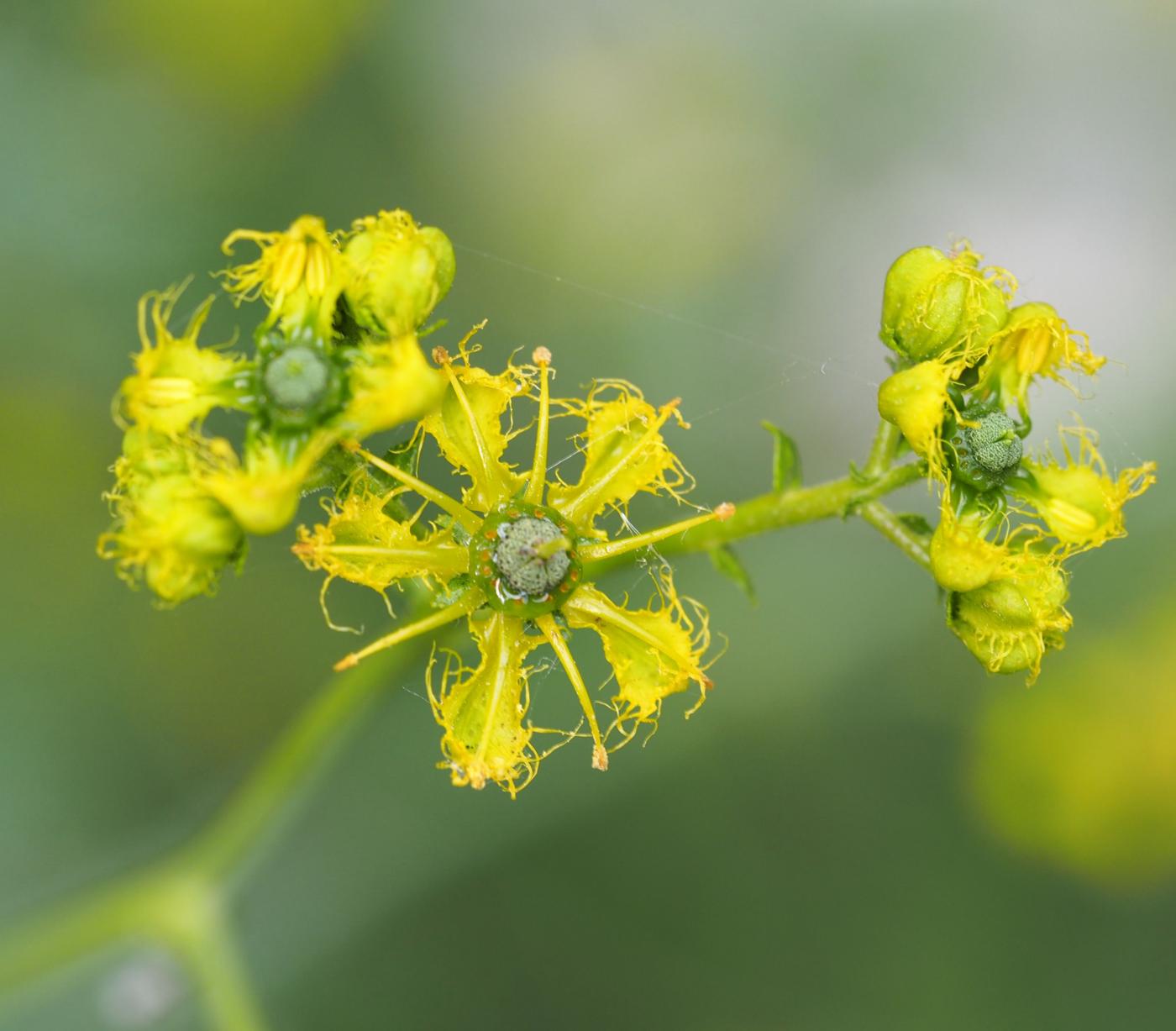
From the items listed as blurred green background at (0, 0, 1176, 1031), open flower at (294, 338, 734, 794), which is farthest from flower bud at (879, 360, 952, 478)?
blurred green background at (0, 0, 1176, 1031)

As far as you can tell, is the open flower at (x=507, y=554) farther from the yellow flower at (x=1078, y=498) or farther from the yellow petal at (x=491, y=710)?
the yellow flower at (x=1078, y=498)

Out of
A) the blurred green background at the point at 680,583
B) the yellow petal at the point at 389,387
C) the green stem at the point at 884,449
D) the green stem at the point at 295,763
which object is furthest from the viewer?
the blurred green background at the point at 680,583

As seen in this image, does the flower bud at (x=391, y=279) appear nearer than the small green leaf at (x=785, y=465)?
Yes

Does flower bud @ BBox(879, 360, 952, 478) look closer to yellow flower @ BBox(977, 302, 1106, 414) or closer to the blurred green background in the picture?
yellow flower @ BBox(977, 302, 1106, 414)

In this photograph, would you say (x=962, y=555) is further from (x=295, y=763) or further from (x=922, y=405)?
(x=295, y=763)

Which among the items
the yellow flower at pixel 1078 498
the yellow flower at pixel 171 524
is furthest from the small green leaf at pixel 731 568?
the yellow flower at pixel 171 524

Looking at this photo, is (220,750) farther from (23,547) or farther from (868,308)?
(868,308)
